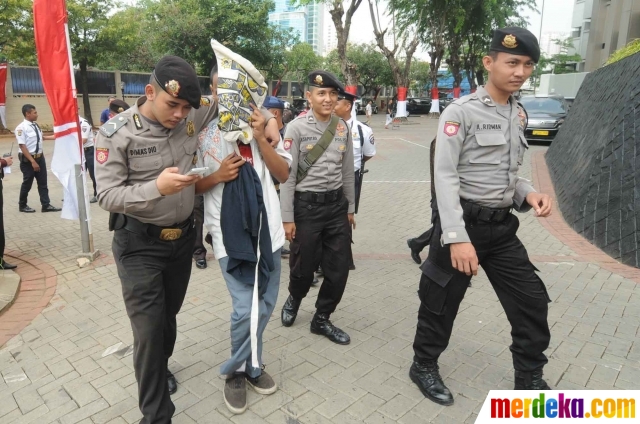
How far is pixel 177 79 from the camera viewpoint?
2.25 meters

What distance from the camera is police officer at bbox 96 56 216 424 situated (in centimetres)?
228

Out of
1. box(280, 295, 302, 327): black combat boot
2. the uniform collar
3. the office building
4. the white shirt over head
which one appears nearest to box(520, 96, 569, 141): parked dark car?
the office building

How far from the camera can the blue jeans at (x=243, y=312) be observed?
272 centimetres

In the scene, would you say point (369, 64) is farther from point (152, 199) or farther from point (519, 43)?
point (152, 199)

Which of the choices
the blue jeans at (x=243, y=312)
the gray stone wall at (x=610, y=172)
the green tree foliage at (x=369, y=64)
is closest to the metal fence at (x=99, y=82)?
the gray stone wall at (x=610, y=172)

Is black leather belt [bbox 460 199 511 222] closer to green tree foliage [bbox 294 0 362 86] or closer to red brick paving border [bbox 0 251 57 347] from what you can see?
red brick paving border [bbox 0 251 57 347]

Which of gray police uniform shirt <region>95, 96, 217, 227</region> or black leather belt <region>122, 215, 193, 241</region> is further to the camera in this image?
black leather belt <region>122, 215, 193, 241</region>

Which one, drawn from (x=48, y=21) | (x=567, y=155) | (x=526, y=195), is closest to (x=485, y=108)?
(x=526, y=195)

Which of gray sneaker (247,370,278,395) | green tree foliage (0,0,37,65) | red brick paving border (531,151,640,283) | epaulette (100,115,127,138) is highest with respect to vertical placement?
green tree foliage (0,0,37,65)

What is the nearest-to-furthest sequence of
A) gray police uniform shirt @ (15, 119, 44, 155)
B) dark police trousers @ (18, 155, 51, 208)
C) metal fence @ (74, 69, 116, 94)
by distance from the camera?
gray police uniform shirt @ (15, 119, 44, 155)
dark police trousers @ (18, 155, 51, 208)
metal fence @ (74, 69, 116, 94)

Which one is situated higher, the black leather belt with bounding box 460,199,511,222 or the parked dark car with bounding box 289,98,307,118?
the parked dark car with bounding box 289,98,307,118

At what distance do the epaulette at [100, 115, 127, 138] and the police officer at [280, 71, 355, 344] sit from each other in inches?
53.2

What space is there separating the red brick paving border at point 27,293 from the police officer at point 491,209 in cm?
323

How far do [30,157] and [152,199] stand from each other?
6.65 m
